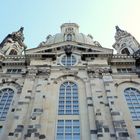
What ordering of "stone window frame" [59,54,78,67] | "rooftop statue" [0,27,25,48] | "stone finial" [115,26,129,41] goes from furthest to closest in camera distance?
"stone finial" [115,26,129,41] → "rooftop statue" [0,27,25,48] → "stone window frame" [59,54,78,67]

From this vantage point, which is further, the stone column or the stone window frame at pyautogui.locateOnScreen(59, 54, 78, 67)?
the stone window frame at pyautogui.locateOnScreen(59, 54, 78, 67)

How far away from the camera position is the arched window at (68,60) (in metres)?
25.1

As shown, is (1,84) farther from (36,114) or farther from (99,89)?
(99,89)

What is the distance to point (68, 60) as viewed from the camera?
25.6 m

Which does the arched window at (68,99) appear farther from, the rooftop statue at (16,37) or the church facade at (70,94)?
the rooftop statue at (16,37)

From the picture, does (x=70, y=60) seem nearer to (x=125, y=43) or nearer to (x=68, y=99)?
(x=68, y=99)

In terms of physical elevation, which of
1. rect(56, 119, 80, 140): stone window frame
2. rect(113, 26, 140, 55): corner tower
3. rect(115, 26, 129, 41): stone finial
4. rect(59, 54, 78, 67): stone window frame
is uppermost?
rect(115, 26, 129, 41): stone finial

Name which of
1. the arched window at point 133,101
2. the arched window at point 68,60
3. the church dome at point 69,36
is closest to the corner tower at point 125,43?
the church dome at point 69,36

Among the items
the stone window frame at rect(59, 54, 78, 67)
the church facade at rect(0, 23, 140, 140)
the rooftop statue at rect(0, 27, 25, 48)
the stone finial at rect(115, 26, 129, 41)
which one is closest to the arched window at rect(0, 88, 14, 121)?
the church facade at rect(0, 23, 140, 140)

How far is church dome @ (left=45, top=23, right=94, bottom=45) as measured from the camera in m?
34.5

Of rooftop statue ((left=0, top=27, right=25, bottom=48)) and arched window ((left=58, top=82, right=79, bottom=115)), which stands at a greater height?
rooftop statue ((left=0, top=27, right=25, bottom=48))

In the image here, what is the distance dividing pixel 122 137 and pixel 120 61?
10807 mm

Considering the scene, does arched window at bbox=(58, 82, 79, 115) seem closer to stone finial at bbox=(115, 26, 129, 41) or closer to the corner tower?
the corner tower

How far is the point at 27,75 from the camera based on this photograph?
23.2 metres
